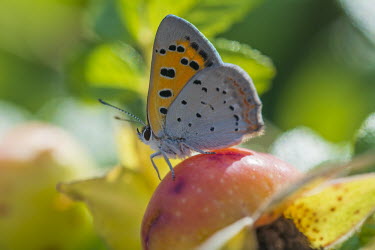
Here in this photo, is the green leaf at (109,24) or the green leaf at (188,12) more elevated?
the green leaf at (109,24)

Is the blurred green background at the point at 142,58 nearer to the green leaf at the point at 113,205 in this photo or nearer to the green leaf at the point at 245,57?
the green leaf at the point at 245,57

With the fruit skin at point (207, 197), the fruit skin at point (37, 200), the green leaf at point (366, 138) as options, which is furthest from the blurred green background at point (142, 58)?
the fruit skin at point (207, 197)

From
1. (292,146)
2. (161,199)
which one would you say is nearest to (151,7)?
(292,146)

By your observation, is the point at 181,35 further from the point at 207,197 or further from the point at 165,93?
the point at 207,197

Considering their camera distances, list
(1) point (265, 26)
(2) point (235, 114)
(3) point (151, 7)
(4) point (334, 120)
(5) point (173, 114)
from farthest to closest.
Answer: (1) point (265, 26), (4) point (334, 120), (3) point (151, 7), (5) point (173, 114), (2) point (235, 114)

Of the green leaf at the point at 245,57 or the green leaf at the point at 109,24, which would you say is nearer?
the green leaf at the point at 245,57

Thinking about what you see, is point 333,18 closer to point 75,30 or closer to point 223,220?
point 75,30
